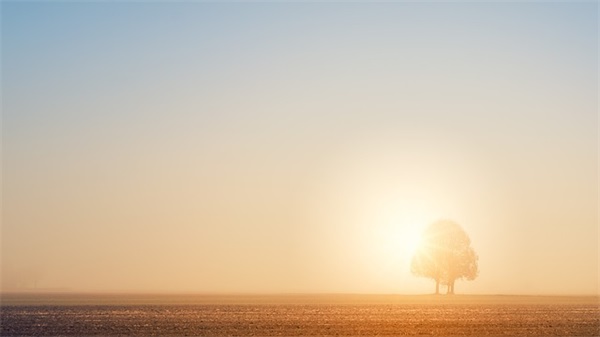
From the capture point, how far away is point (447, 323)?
6612cm

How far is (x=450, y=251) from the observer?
175 m

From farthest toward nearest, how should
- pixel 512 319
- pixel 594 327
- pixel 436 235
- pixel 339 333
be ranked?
pixel 436 235 → pixel 512 319 → pixel 594 327 → pixel 339 333

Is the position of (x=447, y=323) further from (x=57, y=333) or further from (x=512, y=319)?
(x=57, y=333)

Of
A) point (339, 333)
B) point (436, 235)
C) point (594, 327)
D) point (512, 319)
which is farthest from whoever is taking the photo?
point (436, 235)

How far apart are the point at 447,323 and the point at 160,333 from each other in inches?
893

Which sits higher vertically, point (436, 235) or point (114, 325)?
point (436, 235)

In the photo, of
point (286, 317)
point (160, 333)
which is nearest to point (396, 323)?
point (286, 317)

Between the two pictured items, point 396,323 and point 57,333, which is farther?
point 396,323

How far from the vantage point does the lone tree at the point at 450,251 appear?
573 feet

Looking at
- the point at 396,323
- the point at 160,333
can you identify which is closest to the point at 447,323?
the point at 396,323

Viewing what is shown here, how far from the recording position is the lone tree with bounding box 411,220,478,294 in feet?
573

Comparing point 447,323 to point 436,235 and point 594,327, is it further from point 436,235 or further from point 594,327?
point 436,235

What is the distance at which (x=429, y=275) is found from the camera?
178m

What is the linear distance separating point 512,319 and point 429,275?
346 ft
